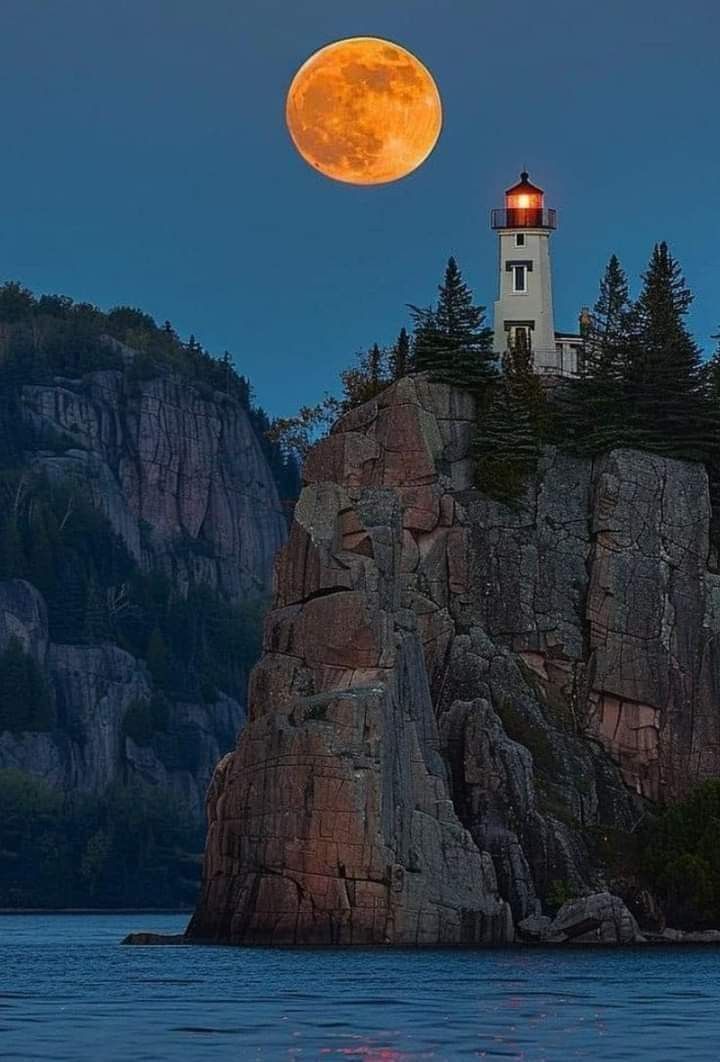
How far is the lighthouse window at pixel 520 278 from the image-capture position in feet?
597

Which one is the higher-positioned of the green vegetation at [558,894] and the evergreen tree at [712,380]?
the evergreen tree at [712,380]

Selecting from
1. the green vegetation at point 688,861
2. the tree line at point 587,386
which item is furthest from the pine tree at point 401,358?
the green vegetation at point 688,861

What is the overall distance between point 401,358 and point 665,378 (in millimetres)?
16880

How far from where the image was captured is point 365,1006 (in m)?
101

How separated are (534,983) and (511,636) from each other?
1976 inches

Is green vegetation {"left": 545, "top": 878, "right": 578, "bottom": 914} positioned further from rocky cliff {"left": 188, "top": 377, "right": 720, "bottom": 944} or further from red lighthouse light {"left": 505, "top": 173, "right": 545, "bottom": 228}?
red lighthouse light {"left": 505, "top": 173, "right": 545, "bottom": 228}

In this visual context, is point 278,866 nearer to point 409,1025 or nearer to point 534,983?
point 534,983

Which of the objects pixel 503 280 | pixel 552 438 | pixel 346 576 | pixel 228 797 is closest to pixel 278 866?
pixel 228 797

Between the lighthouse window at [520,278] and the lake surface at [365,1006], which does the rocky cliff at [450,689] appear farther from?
the lighthouse window at [520,278]

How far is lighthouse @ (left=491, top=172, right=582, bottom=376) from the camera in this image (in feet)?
596

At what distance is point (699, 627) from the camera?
164 m

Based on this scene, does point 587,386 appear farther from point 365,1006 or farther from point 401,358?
point 365,1006

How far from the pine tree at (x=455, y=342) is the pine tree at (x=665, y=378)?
29.7ft

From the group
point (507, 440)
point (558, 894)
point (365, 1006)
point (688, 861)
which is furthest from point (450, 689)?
point (365, 1006)
